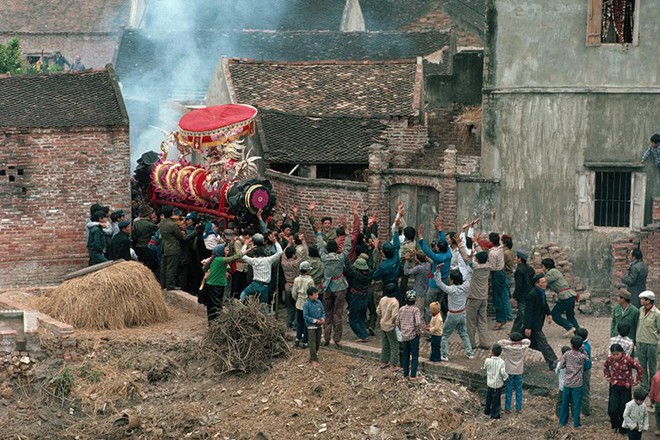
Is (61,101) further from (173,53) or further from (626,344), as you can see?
(173,53)

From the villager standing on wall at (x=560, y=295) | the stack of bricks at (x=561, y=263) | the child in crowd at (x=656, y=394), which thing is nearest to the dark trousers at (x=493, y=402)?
the child in crowd at (x=656, y=394)

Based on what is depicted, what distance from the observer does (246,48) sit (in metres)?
46.2

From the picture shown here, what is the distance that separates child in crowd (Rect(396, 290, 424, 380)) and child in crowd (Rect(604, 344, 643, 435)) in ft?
9.97

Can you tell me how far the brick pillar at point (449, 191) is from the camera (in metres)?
25.8

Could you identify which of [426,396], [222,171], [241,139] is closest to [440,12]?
[241,139]

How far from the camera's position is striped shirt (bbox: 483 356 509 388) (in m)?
19.9

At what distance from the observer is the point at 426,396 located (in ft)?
68.3

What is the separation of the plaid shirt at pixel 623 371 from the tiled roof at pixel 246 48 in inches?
915

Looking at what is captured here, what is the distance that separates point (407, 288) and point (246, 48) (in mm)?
23109

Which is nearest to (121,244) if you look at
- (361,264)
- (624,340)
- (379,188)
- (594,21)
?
(379,188)

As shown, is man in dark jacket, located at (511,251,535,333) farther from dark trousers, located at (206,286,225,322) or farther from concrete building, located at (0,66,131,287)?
concrete building, located at (0,66,131,287)

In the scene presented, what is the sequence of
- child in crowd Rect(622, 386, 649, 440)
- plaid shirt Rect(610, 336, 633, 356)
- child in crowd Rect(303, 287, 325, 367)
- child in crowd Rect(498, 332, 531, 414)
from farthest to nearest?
child in crowd Rect(303, 287, 325, 367) < child in crowd Rect(498, 332, 531, 414) < plaid shirt Rect(610, 336, 633, 356) < child in crowd Rect(622, 386, 649, 440)

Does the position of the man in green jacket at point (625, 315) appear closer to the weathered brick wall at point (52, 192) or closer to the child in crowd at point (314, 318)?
the child in crowd at point (314, 318)

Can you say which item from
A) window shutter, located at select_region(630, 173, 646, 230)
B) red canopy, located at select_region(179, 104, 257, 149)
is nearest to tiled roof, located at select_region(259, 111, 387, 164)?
red canopy, located at select_region(179, 104, 257, 149)
